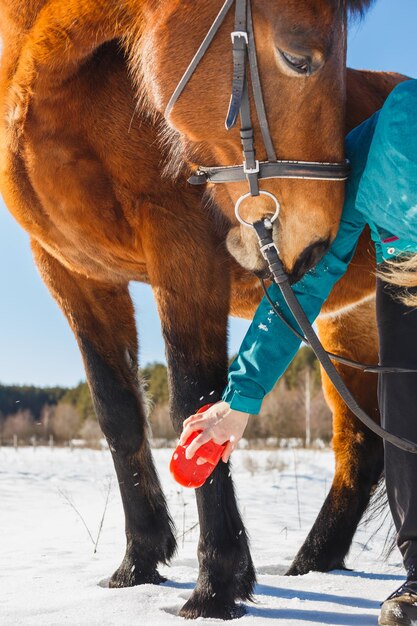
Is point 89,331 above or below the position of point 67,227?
below

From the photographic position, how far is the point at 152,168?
247cm

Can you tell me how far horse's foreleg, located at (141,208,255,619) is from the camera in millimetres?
2301

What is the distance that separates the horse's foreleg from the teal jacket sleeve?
0.35 meters

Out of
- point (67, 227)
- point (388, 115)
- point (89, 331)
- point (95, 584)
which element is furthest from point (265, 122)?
point (95, 584)

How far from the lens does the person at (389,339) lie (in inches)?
71.7

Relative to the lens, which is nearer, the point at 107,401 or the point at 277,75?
the point at 277,75

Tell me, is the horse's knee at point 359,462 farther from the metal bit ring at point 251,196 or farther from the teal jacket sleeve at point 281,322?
the metal bit ring at point 251,196

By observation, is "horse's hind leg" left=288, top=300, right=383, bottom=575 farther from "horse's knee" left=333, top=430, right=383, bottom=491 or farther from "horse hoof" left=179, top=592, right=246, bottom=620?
"horse hoof" left=179, top=592, right=246, bottom=620

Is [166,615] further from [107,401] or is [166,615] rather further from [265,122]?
[265,122]

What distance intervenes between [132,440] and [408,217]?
1.70 metres

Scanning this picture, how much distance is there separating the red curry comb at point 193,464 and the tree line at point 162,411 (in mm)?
19617

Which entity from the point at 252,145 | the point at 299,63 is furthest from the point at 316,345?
the point at 299,63

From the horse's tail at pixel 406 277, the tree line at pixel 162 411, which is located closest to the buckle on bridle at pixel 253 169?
the horse's tail at pixel 406 277

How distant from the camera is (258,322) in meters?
2.06
